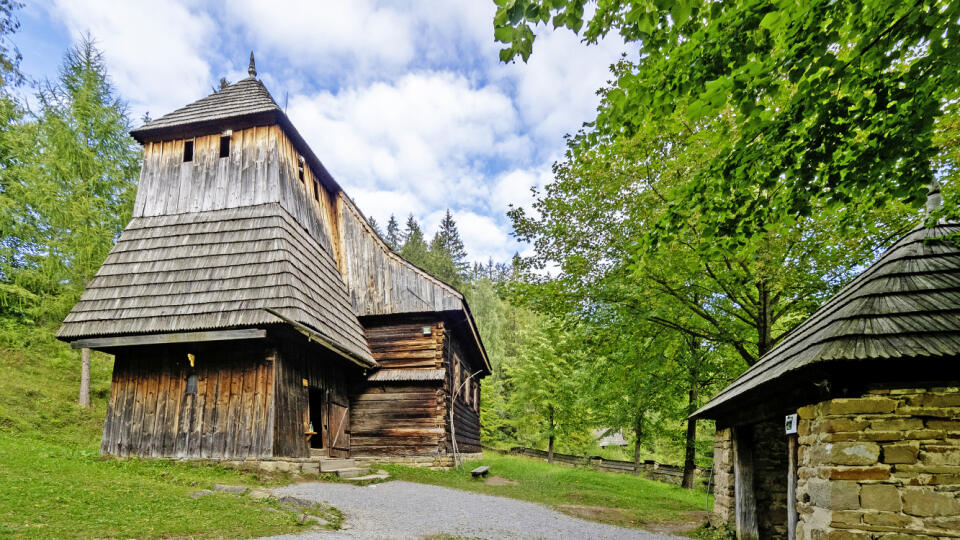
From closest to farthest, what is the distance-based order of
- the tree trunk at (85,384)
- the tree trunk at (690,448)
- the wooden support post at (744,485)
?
the wooden support post at (744,485)
the tree trunk at (85,384)
the tree trunk at (690,448)

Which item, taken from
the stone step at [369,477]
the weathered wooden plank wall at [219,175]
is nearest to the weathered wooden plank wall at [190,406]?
the stone step at [369,477]

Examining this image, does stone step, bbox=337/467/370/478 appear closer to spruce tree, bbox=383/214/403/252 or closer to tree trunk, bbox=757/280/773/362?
tree trunk, bbox=757/280/773/362

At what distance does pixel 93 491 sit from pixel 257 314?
390 cm

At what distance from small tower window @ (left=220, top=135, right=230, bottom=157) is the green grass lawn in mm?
9776

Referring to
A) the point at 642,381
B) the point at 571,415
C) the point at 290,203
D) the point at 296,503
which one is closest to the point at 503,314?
the point at 571,415

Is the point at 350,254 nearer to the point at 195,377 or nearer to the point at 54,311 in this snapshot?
the point at 195,377

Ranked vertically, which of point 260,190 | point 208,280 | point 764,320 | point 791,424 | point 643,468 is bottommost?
point 643,468

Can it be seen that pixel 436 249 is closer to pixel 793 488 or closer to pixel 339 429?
pixel 339 429

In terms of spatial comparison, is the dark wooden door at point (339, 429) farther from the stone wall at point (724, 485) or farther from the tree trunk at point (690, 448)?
the tree trunk at point (690, 448)

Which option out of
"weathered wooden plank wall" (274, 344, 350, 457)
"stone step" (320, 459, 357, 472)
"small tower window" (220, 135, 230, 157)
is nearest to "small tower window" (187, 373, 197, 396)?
"weathered wooden plank wall" (274, 344, 350, 457)

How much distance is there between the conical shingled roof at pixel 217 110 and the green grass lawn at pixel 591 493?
34.1 ft

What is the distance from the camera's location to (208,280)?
10.7 m

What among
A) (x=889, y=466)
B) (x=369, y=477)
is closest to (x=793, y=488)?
(x=889, y=466)

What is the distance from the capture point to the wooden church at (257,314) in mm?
10016
